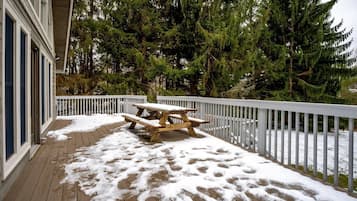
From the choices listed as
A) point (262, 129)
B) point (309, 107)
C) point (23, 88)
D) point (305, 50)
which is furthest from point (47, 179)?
point (305, 50)

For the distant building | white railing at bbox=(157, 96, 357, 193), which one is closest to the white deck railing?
white railing at bbox=(157, 96, 357, 193)

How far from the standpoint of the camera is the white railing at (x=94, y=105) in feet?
32.3

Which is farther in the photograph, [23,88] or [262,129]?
[262,129]

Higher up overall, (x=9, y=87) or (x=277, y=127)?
(x=9, y=87)

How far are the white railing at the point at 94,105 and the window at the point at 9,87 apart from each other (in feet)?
22.7

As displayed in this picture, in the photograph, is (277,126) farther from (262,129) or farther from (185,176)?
(185,176)

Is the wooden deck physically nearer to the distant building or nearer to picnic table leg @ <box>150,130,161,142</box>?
the distant building

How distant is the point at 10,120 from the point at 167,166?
5.97 ft

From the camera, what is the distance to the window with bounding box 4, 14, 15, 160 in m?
2.54

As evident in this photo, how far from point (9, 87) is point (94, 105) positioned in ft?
25.5

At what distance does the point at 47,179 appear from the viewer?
2.85 metres

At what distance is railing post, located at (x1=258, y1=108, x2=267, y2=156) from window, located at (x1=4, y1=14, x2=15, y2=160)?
3232 millimetres

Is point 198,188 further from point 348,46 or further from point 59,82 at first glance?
point 59,82

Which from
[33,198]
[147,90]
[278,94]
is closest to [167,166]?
[33,198]
